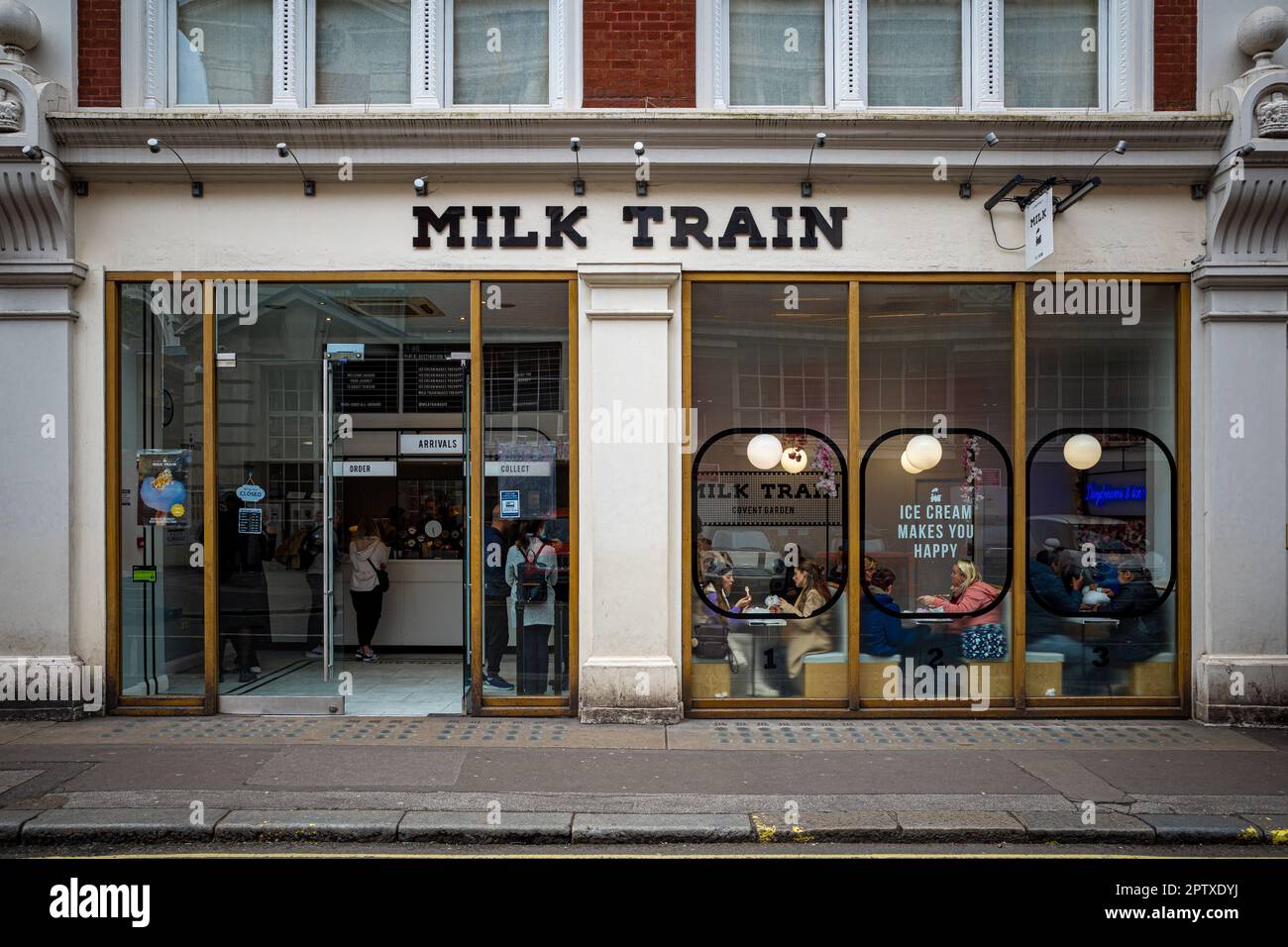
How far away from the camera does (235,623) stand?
29.1 ft

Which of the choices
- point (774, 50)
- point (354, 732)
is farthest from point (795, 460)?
point (354, 732)

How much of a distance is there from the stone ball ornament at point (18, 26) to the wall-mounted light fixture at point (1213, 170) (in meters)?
11.0

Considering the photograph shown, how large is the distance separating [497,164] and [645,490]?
337cm

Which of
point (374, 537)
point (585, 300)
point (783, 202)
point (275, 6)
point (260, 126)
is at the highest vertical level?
point (275, 6)

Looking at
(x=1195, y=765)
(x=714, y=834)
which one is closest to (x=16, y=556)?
(x=714, y=834)

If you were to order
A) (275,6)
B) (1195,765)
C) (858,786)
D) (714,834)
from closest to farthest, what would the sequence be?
(714,834)
(858,786)
(1195,765)
(275,6)

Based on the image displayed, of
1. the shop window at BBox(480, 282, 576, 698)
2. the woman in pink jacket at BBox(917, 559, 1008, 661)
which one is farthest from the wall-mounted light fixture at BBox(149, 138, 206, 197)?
the woman in pink jacket at BBox(917, 559, 1008, 661)

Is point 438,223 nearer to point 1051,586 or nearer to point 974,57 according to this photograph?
point 974,57

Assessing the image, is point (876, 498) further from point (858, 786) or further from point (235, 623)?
point (235, 623)

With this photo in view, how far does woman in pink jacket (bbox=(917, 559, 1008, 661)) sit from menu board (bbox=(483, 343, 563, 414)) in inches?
169

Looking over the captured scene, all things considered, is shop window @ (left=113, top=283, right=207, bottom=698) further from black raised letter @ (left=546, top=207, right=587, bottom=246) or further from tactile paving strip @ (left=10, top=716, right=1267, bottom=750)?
black raised letter @ (left=546, top=207, right=587, bottom=246)

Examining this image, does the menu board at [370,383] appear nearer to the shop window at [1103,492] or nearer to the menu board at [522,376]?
the menu board at [522,376]

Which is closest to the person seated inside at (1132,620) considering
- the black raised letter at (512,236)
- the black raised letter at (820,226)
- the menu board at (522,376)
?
the black raised letter at (820,226)

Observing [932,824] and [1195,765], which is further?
[1195,765]
